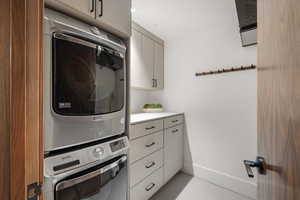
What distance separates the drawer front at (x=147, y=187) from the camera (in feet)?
4.73

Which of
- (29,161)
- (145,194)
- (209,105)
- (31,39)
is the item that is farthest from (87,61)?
(209,105)

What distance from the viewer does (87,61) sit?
876 mm

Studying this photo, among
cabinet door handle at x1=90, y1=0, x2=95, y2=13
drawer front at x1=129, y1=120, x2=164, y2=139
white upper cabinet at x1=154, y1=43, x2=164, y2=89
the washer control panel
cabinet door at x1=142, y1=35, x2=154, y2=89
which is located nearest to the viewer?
the washer control panel

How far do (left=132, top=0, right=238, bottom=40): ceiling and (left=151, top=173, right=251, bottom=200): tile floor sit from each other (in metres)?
2.25

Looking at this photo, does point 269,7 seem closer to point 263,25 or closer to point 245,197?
point 263,25

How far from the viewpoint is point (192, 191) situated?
193cm

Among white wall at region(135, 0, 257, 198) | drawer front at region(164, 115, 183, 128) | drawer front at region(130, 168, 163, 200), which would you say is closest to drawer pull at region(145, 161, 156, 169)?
drawer front at region(130, 168, 163, 200)

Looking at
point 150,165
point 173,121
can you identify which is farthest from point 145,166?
point 173,121

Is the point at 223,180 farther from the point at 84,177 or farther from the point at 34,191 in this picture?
the point at 34,191

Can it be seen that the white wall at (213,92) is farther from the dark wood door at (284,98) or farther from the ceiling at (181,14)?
the dark wood door at (284,98)

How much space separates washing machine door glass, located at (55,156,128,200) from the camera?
2.51 ft

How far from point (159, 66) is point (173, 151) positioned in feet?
4.67

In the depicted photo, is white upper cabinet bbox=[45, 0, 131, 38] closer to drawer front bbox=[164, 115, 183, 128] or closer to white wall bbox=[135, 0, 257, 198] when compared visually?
white wall bbox=[135, 0, 257, 198]

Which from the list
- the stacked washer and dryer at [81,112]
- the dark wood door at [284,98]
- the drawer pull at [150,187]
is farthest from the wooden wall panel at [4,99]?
the drawer pull at [150,187]
